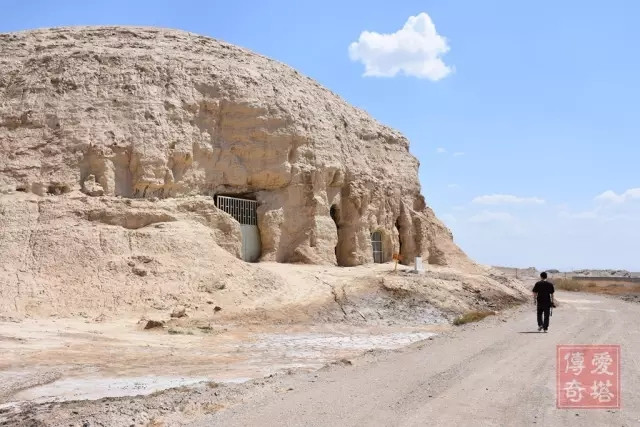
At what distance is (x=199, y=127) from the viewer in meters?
22.0

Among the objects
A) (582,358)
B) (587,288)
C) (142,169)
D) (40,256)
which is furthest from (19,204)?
(587,288)

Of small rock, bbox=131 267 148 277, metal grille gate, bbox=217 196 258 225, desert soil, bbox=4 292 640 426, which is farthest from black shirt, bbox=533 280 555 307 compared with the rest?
metal grille gate, bbox=217 196 258 225

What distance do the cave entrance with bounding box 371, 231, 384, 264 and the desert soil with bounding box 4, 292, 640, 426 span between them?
55.7 ft

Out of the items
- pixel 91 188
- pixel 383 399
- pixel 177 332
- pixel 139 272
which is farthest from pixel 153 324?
pixel 383 399

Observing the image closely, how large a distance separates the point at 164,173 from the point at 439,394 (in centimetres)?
1537

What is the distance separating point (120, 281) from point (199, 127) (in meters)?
7.38

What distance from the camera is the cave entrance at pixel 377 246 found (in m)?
27.2

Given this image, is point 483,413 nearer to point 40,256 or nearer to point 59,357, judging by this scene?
point 59,357

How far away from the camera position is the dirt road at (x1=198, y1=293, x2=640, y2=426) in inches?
239

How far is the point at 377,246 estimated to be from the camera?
89.9ft

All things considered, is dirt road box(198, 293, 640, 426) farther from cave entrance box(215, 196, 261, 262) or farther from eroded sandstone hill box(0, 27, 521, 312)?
cave entrance box(215, 196, 261, 262)

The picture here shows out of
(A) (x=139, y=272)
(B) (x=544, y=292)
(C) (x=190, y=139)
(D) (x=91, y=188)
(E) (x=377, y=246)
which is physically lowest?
(B) (x=544, y=292)

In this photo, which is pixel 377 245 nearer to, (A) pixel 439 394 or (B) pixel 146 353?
(B) pixel 146 353

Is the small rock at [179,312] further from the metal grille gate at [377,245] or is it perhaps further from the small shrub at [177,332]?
the metal grille gate at [377,245]
